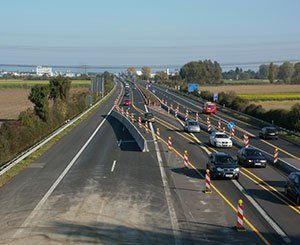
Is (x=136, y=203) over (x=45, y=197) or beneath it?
over

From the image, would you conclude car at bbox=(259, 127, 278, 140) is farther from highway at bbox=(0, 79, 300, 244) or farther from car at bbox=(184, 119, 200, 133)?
highway at bbox=(0, 79, 300, 244)

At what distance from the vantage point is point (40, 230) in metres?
17.8

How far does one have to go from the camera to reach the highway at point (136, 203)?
17297 mm

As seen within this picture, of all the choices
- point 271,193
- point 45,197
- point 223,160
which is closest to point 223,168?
point 223,160

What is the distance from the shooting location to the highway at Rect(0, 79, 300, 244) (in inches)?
681

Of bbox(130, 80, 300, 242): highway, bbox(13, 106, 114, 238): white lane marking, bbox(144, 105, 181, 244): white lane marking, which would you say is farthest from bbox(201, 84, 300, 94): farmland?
bbox(144, 105, 181, 244): white lane marking

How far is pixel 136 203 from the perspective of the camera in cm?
2194

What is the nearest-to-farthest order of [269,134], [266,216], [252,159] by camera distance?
[266,216], [252,159], [269,134]

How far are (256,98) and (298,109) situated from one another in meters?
51.0

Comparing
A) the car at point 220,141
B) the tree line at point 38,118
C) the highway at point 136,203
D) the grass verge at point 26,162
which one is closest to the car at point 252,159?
the highway at point 136,203

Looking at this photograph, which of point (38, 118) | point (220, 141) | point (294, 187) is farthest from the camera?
point (38, 118)

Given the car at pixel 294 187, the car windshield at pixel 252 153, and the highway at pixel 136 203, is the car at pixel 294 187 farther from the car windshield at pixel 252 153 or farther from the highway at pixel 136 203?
the car windshield at pixel 252 153

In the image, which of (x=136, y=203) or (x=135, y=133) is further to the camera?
(x=135, y=133)

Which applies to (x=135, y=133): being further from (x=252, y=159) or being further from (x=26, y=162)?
(x=252, y=159)
